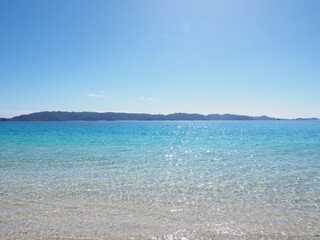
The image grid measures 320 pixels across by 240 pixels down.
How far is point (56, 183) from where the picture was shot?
1104 centimetres

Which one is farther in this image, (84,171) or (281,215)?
(84,171)

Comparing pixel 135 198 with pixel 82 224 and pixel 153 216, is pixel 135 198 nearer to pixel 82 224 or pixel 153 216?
pixel 153 216

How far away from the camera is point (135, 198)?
29.3 ft

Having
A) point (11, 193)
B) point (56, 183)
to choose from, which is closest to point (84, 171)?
point (56, 183)

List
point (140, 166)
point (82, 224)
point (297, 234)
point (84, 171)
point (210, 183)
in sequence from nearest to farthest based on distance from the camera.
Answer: point (297, 234), point (82, 224), point (210, 183), point (84, 171), point (140, 166)

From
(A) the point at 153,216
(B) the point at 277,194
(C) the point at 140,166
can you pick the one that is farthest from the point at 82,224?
(C) the point at 140,166

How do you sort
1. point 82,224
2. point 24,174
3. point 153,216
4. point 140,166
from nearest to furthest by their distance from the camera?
1. point 82,224
2. point 153,216
3. point 24,174
4. point 140,166

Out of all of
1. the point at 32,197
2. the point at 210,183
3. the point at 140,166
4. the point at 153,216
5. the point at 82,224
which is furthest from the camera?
the point at 140,166

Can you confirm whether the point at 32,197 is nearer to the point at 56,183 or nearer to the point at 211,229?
the point at 56,183

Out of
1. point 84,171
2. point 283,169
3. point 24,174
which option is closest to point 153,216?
Answer: point 84,171

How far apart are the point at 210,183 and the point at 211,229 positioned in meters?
4.76

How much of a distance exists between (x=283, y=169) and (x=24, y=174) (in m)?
15.3

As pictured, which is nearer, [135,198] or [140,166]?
[135,198]

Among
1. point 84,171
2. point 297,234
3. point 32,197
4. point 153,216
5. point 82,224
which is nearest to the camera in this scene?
point 297,234
